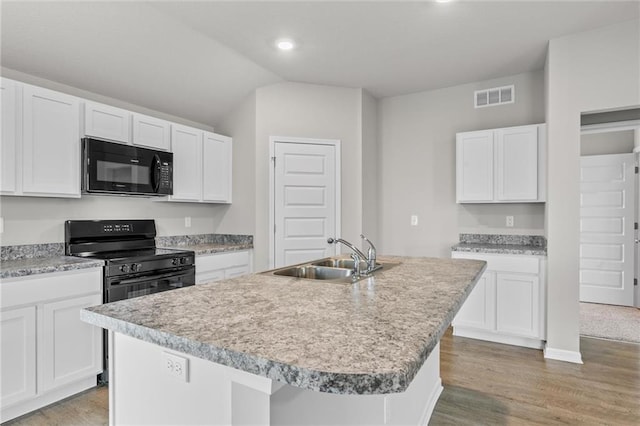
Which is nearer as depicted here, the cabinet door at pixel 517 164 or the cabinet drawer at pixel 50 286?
the cabinet drawer at pixel 50 286

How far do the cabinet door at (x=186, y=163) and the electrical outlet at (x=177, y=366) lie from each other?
9.06 feet

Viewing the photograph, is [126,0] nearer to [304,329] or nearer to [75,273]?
[75,273]

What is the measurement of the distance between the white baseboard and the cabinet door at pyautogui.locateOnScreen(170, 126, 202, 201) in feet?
11.6

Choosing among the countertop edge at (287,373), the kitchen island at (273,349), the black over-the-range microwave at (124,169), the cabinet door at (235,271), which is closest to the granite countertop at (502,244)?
the kitchen island at (273,349)

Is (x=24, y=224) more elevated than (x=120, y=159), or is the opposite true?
(x=120, y=159)

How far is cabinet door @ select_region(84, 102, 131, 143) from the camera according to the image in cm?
290

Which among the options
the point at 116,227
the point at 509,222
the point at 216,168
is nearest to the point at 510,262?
the point at 509,222

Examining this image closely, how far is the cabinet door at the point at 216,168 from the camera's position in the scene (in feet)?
13.1

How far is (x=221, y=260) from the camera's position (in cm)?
370

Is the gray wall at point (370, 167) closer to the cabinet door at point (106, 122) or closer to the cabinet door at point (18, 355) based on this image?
the cabinet door at point (106, 122)

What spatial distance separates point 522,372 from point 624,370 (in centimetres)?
79

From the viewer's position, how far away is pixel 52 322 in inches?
93.7

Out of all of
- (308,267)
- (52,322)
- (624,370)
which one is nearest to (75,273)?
(52,322)

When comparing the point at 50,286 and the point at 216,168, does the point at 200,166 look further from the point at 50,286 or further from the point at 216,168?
the point at 50,286
